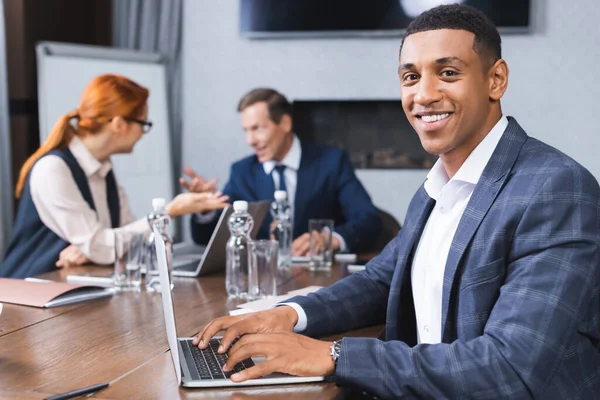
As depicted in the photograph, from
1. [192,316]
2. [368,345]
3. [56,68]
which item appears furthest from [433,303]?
[56,68]

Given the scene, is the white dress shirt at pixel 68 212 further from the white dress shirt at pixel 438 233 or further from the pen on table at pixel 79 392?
the pen on table at pixel 79 392

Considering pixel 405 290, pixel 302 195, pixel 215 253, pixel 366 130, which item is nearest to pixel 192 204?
pixel 215 253

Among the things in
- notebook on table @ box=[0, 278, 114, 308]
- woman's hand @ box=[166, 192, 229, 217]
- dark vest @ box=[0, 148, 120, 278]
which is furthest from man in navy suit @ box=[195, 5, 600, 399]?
dark vest @ box=[0, 148, 120, 278]

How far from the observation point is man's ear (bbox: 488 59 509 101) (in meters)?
1.44

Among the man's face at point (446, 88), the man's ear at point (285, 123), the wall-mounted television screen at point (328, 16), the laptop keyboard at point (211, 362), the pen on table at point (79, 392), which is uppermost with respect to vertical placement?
the wall-mounted television screen at point (328, 16)

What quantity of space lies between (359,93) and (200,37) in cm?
103

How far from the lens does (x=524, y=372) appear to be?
3.84 ft

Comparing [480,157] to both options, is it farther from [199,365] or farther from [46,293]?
[46,293]

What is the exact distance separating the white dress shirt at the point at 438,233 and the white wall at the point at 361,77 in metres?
3.19

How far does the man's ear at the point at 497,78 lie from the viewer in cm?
144

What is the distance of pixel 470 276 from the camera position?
52.6 inches

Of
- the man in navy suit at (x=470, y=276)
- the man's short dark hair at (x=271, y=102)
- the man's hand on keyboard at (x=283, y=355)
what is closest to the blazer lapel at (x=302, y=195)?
the man's short dark hair at (x=271, y=102)

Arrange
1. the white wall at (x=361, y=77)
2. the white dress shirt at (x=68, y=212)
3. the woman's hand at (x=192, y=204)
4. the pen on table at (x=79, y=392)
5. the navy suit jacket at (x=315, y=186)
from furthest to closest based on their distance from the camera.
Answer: the white wall at (x=361, y=77) < the navy suit jacket at (x=315, y=186) < the woman's hand at (x=192, y=204) < the white dress shirt at (x=68, y=212) < the pen on table at (x=79, y=392)

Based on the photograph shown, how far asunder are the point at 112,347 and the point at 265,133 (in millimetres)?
2024
